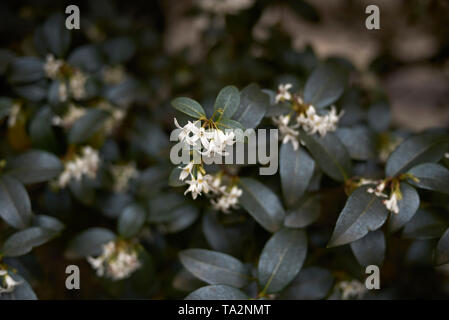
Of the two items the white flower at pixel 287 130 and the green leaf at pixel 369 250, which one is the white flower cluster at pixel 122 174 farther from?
the green leaf at pixel 369 250

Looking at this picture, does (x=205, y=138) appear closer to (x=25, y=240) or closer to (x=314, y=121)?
(x=314, y=121)

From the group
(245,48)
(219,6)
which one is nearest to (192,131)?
(245,48)

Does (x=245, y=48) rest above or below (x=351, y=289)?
above

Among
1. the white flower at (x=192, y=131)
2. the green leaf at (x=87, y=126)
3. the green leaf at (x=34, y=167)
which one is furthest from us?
the green leaf at (x=87, y=126)

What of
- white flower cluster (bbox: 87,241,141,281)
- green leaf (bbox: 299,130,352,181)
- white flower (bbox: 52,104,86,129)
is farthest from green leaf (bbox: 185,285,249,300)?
white flower (bbox: 52,104,86,129)

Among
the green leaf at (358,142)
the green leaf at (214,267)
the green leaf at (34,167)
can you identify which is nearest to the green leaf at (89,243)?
the green leaf at (34,167)
